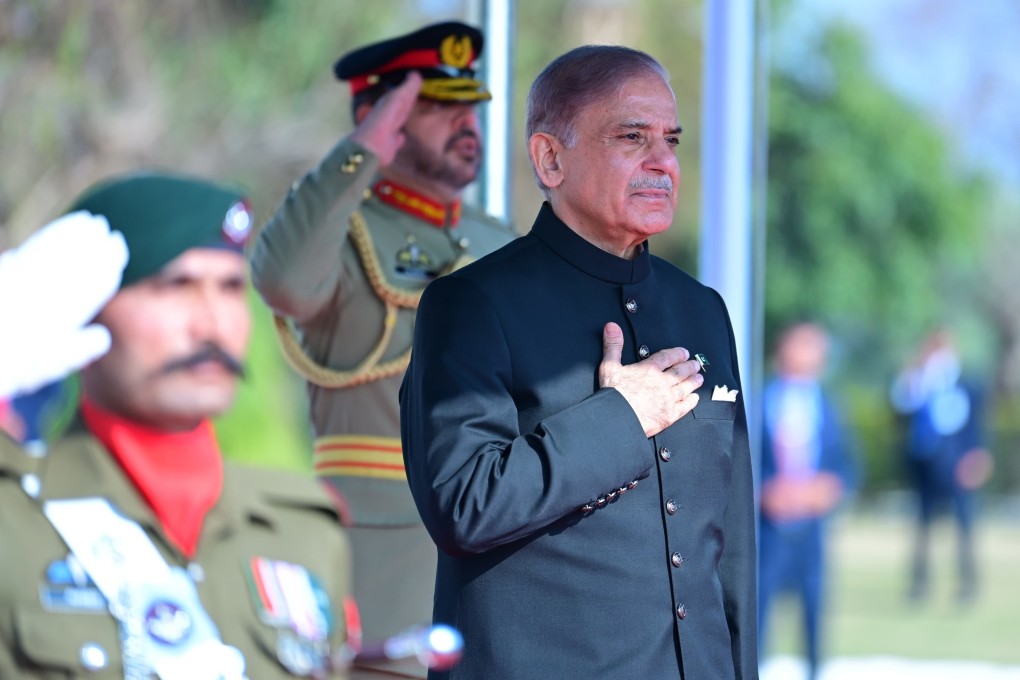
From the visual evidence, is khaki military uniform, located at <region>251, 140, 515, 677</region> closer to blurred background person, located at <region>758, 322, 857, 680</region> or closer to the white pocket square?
the white pocket square

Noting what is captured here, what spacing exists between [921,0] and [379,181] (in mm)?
27046

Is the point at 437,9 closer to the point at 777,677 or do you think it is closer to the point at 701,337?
the point at 777,677

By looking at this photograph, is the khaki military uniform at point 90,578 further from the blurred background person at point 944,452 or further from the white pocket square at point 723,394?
the blurred background person at point 944,452

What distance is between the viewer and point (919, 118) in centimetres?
2358

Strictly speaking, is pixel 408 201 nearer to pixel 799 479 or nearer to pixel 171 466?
pixel 171 466

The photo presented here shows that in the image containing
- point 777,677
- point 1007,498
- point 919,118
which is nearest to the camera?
point 777,677

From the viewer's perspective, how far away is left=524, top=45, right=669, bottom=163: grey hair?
2.26 metres

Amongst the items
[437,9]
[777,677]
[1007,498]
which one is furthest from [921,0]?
[777,677]

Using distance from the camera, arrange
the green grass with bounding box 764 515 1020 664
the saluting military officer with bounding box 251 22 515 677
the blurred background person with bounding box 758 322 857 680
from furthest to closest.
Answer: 1. the green grass with bounding box 764 515 1020 664
2. the blurred background person with bounding box 758 322 857 680
3. the saluting military officer with bounding box 251 22 515 677

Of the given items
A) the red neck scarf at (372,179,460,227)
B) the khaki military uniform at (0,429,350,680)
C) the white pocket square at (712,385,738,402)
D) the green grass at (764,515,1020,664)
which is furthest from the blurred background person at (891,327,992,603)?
the khaki military uniform at (0,429,350,680)

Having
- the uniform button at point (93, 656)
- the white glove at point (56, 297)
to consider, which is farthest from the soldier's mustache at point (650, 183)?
the uniform button at point (93, 656)

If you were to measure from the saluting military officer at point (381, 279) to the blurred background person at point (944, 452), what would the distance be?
8454mm

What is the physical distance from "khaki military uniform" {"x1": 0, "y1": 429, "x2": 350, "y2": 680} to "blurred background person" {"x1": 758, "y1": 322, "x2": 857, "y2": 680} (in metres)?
5.76

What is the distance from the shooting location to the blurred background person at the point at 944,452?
11305 millimetres
